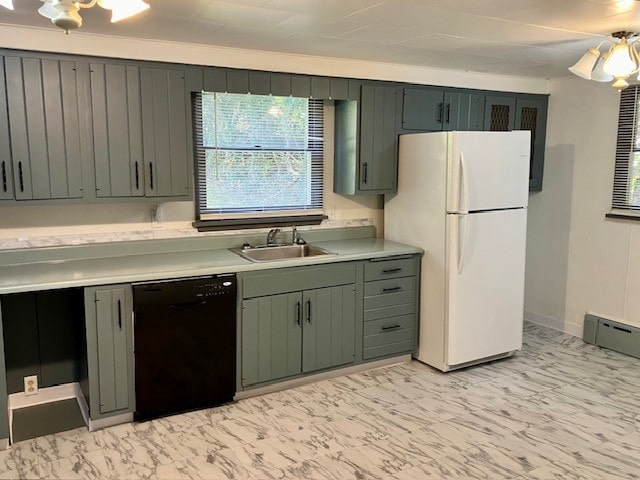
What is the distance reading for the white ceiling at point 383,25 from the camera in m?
2.60

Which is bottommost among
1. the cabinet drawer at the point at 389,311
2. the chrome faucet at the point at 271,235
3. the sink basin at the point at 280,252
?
the cabinet drawer at the point at 389,311

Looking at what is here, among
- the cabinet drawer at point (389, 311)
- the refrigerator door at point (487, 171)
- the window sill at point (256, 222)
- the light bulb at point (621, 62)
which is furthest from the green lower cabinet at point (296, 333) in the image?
the light bulb at point (621, 62)

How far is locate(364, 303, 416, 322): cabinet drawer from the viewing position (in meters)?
3.91

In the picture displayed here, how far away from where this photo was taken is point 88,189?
10.6 feet

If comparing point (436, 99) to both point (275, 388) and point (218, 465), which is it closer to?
point (275, 388)

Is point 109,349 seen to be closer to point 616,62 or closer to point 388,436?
point 388,436

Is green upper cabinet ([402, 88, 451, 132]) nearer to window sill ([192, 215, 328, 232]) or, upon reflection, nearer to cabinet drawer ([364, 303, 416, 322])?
window sill ([192, 215, 328, 232])

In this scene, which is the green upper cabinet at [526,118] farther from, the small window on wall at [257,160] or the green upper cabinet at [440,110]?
the small window on wall at [257,160]

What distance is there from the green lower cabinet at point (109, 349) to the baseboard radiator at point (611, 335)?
3.66 metres

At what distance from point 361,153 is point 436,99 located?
823mm

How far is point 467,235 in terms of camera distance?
12.4 ft

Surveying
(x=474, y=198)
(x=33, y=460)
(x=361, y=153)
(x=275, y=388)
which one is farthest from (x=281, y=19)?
(x=33, y=460)

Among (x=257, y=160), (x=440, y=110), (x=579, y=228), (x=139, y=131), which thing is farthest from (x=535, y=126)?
(x=139, y=131)

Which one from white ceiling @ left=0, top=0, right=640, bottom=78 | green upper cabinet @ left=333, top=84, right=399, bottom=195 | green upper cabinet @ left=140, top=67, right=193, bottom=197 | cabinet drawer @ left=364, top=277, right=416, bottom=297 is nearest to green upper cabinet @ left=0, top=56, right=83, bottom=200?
white ceiling @ left=0, top=0, right=640, bottom=78
